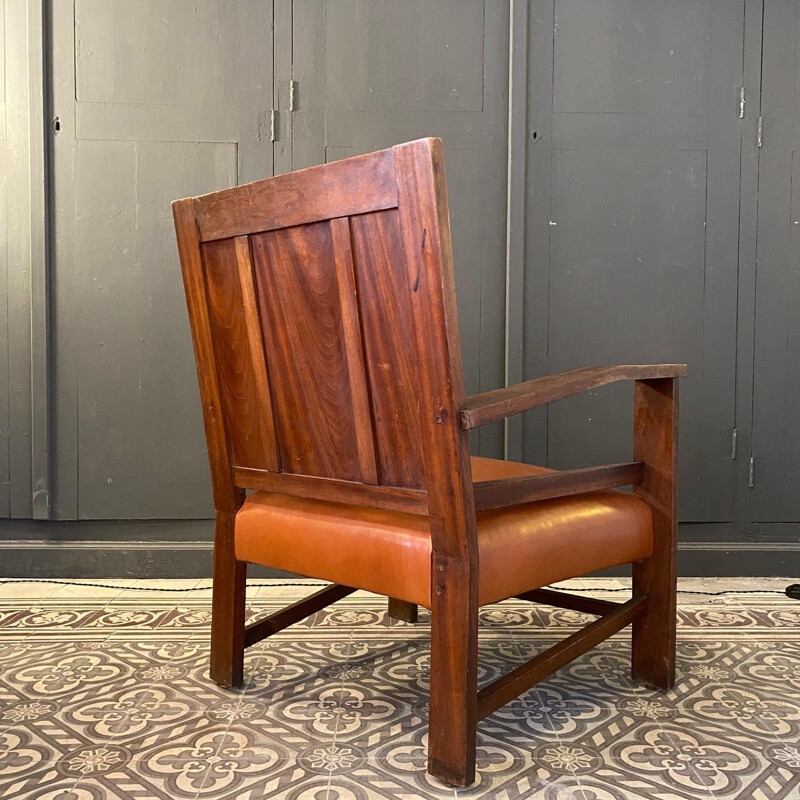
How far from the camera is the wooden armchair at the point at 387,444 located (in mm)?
1094

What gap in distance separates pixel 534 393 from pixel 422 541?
31cm

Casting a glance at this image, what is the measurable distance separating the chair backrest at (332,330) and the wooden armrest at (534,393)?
4cm

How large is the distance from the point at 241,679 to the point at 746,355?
6.44 ft

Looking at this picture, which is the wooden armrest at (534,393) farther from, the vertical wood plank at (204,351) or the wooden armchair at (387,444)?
the vertical wood plank at (204,351)

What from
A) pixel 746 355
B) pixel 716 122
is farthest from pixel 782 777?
pixel 716 122

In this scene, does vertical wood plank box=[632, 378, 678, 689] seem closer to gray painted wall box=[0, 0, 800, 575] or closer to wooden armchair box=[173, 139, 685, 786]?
wooden armchair box=[173, 139, 685, 786]

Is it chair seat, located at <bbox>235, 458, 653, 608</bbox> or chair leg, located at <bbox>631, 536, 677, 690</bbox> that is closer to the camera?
chair seat, located at <bbox>235, 458, 653, 608</bbox>

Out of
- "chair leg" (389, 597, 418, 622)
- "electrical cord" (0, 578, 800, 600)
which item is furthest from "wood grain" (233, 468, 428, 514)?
"electrical cord" (0, 578, 800, 600)

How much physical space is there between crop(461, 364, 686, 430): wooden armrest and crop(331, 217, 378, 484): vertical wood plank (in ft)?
0.62

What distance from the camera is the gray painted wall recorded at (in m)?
2.34

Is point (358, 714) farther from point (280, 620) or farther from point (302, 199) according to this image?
point (302, 199)

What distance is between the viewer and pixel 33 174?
2318 mm

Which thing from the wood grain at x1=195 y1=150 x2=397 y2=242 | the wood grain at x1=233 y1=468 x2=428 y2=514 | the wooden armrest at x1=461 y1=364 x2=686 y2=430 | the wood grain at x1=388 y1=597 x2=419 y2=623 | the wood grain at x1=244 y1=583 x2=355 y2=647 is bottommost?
the wood grain at x1=388 y1=597 x2=419 y2=623

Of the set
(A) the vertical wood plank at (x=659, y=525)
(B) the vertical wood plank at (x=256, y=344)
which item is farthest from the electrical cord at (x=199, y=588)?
(B) the vertical wood plank at (x=256, y=344)
